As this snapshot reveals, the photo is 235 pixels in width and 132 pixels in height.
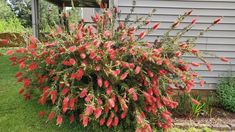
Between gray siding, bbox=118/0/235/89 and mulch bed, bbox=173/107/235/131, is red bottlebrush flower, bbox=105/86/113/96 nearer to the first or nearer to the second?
mulch bed, bbox=173/107/235/131

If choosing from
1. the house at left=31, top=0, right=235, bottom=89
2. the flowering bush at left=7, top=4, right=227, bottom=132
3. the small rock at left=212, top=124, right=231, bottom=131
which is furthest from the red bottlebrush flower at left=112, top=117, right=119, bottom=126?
the house at left=31, top=0, right=235, bottom=89

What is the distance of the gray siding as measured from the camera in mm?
4422

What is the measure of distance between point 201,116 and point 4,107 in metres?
2.78

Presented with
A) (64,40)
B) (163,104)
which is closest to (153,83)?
(163,104)

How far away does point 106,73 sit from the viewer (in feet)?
9.91

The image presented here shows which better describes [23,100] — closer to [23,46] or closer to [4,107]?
[4,107]

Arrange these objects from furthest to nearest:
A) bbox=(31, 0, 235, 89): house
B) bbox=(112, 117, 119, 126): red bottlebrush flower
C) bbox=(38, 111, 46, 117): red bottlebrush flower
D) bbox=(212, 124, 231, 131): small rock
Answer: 1. bbox=(31, 0, 235, 89): house
2. bbox=(212, 124, 231, 131): small rock
3. bbox=(38, 111, 46, 117): red bottlebrush flower
4. bbox=(112, 117, 119, 126): red bottlebrush flower

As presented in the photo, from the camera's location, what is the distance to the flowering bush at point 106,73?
3057 mm

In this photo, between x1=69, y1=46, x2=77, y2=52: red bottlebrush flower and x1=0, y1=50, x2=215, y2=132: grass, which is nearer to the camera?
x1=69, y1=46, x2=77, y2=52: red bottlebrush flower

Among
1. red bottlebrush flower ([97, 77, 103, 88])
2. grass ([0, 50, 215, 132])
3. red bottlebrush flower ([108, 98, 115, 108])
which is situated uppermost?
red bottlebrush flower ([97, 77, 103, 88])

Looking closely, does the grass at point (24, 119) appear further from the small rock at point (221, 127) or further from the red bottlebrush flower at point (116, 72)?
the red bottlebrush flower at point (116, 72)

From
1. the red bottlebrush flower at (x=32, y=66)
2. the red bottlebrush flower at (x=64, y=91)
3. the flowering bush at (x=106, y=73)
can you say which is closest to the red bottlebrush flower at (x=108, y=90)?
the flowering bush at (x=106, y=73)

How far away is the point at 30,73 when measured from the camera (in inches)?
143

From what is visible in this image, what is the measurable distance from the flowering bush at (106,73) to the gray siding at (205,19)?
37.4 inches
